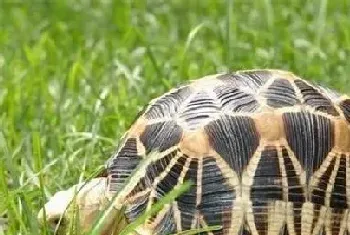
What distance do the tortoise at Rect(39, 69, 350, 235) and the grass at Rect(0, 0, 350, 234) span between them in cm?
22

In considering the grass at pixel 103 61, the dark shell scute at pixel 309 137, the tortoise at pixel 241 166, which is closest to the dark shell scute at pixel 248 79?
the tortoise at pixel 241 166

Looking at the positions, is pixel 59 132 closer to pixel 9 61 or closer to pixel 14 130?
pixel 14 130

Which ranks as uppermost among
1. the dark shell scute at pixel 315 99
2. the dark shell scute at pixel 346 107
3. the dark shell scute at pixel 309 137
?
the dark shell scute at pixel 315 99

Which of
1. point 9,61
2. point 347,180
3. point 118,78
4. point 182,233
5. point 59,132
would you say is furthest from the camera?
point 9,61

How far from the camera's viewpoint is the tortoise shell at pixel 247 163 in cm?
211

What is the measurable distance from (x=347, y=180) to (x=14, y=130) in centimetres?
133

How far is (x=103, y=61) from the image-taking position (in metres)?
4.31

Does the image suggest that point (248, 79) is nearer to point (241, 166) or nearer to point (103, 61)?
point (241, 166)

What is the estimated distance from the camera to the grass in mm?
2834

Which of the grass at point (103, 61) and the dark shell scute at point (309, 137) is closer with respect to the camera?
the dark shell scute at point (309, 137)

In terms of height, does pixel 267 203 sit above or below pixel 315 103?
below

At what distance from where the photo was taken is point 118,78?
3.85 meters

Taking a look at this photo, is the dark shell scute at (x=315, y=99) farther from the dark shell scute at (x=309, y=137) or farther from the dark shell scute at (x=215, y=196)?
the dark shell scute at (x=215, y=196)

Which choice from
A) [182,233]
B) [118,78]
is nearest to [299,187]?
[182,233]
